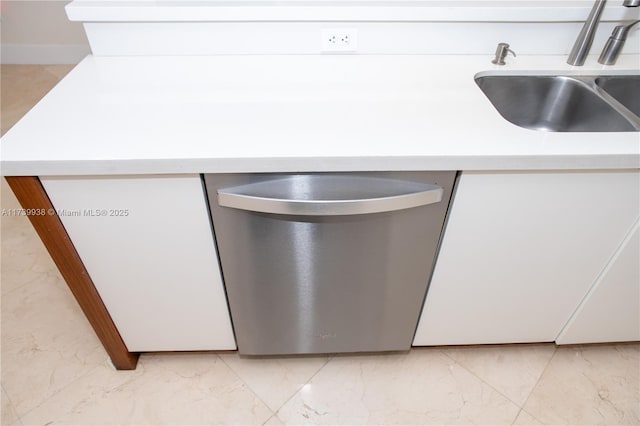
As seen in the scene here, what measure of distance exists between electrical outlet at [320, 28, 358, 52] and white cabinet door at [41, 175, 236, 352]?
66cm

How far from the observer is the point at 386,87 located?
104 cm

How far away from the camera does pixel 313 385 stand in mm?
1280

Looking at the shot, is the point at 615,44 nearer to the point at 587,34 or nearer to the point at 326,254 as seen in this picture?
→ the point at 587,34

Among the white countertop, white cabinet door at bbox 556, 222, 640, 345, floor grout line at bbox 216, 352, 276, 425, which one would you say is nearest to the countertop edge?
the white countertop

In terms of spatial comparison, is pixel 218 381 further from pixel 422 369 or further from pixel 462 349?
pixel 462 349

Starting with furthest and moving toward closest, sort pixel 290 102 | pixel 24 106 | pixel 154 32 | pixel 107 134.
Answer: pixel 24 106, pixel 154 32, pixel 290 102, pixel 107 134

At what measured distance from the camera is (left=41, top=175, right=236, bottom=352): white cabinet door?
839mm

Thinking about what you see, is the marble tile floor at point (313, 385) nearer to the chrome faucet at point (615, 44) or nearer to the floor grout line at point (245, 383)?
the floor grout line at point (245, 383)

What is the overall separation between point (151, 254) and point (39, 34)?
355 centimetres

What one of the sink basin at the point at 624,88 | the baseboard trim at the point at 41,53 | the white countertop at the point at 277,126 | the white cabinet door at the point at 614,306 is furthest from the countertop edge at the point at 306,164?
the baseboard trim at the point at 41,53

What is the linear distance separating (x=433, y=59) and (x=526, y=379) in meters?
1.14

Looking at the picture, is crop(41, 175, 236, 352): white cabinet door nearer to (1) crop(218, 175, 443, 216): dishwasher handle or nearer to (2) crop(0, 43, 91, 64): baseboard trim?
(1) crop(218, 175, 443, 216): dishwasher handle

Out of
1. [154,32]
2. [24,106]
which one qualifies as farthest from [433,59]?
[24,106]

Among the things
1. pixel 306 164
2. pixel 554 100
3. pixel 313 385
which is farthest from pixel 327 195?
pixel 554 100
